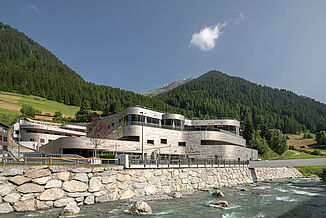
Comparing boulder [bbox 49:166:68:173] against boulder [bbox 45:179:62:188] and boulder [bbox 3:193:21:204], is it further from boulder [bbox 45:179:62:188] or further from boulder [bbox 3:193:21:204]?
boulder [bbox 3:193:21:204]

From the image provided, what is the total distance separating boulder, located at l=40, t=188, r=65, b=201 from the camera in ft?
61.4

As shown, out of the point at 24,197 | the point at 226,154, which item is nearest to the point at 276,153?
the point at 226,154

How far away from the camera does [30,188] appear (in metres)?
18.4

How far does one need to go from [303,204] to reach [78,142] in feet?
125

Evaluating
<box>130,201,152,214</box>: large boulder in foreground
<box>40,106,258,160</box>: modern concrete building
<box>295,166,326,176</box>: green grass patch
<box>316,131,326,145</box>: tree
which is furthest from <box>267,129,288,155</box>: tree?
<box>130,201,152,214</box>: large boulder in foreground

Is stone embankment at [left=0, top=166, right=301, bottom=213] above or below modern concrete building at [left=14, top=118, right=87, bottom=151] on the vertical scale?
below

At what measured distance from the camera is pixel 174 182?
95.2 feet

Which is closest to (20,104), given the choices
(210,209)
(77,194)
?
(77,194)

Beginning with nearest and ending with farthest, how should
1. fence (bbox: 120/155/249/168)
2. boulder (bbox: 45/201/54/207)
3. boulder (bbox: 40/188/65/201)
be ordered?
boulder (bbox: 45/201/54/207) → boulder (bbox: 40/188/65/201) → fence (bbox: 120/155/249/168)

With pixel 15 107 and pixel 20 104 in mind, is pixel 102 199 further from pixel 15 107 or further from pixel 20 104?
pixel 20 104

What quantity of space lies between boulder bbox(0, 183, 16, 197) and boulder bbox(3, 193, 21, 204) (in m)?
0.29

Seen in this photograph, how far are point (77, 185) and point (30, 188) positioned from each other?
12.1 feet

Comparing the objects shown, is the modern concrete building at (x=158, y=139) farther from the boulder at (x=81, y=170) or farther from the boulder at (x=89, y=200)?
the boulder at (x=89, y=200)

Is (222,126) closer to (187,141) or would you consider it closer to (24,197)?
A: (187,141)
